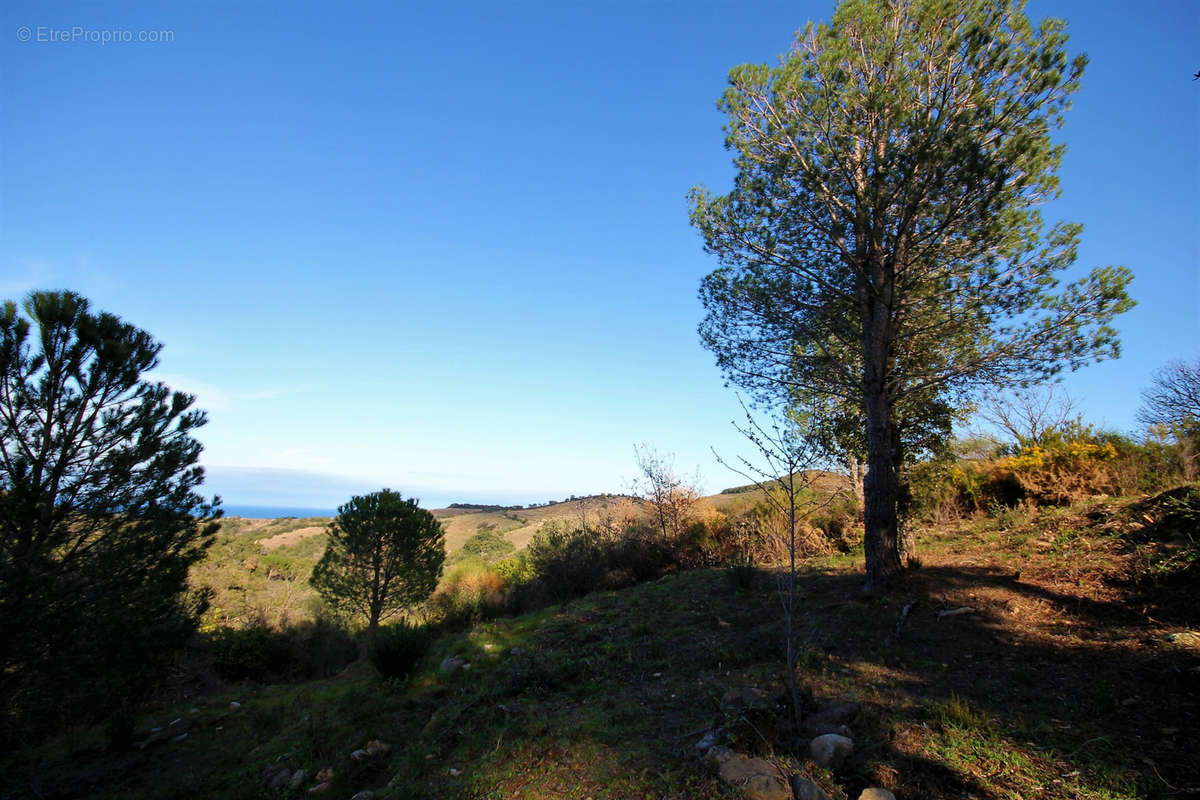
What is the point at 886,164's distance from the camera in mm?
6352

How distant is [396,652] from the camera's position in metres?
7.20

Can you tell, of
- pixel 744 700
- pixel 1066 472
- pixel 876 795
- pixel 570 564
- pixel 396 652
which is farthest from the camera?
pixel 570 564

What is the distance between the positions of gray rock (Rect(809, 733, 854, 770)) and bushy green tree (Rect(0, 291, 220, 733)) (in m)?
8.62

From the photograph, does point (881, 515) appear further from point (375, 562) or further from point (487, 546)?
point (487, 546)

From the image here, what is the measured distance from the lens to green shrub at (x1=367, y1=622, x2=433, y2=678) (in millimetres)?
7145

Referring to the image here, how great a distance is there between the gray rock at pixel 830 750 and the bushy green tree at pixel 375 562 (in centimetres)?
1252

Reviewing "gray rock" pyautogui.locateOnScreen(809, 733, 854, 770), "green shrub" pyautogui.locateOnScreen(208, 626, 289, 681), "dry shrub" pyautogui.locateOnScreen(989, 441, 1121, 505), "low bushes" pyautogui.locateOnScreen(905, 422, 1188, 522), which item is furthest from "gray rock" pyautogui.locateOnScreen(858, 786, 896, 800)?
"green shrub" pyautogui.locateOnScreen(208, 626, 289, 681)

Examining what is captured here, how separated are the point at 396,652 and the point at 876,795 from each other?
6474 mm

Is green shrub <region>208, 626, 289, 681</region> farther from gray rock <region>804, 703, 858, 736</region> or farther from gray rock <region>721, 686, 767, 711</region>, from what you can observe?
gray rock <region>804, 703, 858, 736</region>

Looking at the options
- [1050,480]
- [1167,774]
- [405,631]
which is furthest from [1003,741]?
[1050,480]

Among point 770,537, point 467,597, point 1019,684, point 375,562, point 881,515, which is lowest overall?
point 467,597

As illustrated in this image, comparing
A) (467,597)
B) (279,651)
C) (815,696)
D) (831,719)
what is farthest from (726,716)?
(279,651)

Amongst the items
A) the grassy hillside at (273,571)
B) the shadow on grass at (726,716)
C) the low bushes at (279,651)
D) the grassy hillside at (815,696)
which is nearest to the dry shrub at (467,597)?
the grassy hillside at (273,571)

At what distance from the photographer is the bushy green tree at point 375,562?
13.3 metres
